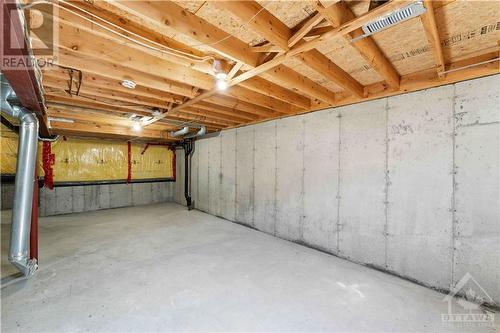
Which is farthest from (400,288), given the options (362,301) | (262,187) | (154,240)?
(154,240)

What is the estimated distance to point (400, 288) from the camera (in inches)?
92.6

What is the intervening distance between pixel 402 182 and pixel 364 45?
174 cm

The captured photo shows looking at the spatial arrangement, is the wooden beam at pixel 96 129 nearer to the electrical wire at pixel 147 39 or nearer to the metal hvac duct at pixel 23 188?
the metal hvac duct at pixel 23 188

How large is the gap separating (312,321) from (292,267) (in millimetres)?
988

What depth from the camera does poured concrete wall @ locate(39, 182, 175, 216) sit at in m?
5.79

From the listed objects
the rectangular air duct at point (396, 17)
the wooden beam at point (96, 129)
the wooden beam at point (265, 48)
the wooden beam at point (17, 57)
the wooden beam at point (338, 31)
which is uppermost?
the wooden beam at point (265, 48)

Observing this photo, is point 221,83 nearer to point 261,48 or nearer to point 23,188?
point 261,48

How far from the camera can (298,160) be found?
12.4 ft

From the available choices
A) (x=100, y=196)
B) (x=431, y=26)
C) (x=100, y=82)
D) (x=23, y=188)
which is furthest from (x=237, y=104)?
(x=100, y=196)

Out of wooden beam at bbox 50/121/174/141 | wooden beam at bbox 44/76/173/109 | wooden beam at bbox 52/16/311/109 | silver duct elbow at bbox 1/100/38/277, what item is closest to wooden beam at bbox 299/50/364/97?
wooden beam at bbox 52/16/311/109

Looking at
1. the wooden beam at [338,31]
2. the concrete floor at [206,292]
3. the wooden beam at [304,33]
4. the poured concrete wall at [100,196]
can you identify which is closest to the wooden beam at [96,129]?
the poured concrete wall at [100,196]

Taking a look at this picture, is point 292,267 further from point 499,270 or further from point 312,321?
point 499,270

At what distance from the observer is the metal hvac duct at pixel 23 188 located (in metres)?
2.29

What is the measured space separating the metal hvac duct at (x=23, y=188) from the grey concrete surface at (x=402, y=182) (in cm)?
346
